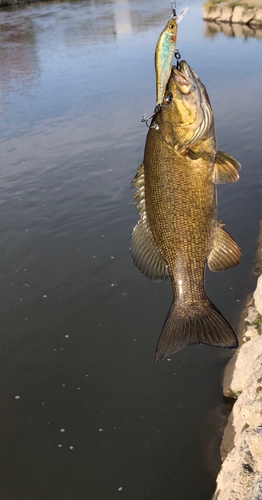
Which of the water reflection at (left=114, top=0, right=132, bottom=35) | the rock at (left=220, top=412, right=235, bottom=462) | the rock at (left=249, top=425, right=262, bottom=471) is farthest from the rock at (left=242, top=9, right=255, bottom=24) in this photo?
the rock at (left=249, top=425, right=262, bottom=471)

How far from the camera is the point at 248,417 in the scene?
156 inches

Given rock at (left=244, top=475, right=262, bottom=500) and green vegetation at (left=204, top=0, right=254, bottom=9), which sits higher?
rock at (left=244, top=475, right=262, bottom=500)

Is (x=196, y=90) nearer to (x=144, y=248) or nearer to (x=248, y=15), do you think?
(x=144, y=248)

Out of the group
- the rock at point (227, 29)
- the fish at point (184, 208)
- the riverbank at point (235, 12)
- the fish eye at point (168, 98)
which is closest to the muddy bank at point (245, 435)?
the fish at point (184, 208)

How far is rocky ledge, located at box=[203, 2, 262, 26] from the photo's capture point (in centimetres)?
2914

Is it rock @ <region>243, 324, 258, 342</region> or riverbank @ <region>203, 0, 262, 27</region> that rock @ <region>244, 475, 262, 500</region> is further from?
riverbank @ <region>203, 0, 262, 27</region>

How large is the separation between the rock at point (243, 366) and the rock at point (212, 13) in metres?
31.7

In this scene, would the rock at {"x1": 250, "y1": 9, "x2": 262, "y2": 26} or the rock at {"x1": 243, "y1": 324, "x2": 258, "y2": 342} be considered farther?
the rock at {"x1": 250, "y1": 9, "x2": 262, "y2": 26}

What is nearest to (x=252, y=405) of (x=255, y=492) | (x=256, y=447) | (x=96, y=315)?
(x=256, y=447)

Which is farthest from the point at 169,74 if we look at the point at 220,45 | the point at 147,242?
the point at 220,45

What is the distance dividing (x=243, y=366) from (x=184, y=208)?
10.1 feet

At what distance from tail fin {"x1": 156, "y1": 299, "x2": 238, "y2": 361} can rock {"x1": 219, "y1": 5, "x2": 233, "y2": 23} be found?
32.8 meters

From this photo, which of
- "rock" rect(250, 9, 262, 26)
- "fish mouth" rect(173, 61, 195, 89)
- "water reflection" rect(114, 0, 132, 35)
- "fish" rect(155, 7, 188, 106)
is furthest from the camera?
"water reflection" rect(114, 0, 132, 35)

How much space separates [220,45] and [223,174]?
75.4 feet
